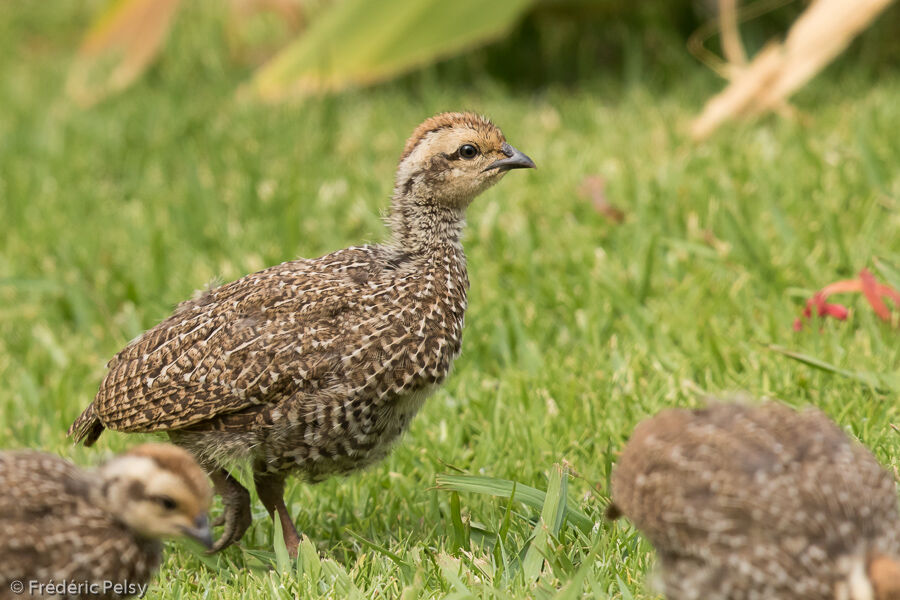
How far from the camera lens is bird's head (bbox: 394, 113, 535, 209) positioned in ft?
16.5

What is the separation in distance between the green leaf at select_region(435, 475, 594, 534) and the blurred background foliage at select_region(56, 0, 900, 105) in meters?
5.11

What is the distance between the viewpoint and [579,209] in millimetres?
7508

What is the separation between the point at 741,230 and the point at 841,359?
1.54 meters

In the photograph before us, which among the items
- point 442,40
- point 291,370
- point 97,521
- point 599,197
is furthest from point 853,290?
point 442,40

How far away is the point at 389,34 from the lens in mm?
9148

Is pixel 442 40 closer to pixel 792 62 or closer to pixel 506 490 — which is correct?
pixel 792 62

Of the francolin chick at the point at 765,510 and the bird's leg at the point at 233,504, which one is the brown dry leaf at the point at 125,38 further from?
the francolin chick at the point at 765,510

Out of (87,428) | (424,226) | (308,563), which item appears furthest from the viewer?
(424,226)

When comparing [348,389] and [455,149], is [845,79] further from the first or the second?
[348,389]

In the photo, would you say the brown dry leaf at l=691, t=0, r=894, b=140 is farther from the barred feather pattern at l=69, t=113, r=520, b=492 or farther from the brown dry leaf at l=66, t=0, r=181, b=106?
the brown dry leaf at l=66, t=0, r=181, b=106

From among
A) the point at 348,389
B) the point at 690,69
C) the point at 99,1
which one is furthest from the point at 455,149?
the point at 99,1

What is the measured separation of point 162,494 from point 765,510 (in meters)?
1.68

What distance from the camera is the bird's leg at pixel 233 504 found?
15.8 ft

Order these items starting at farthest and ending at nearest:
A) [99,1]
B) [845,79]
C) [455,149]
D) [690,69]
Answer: [99,1], [690,69], [845,79], [455,149]
